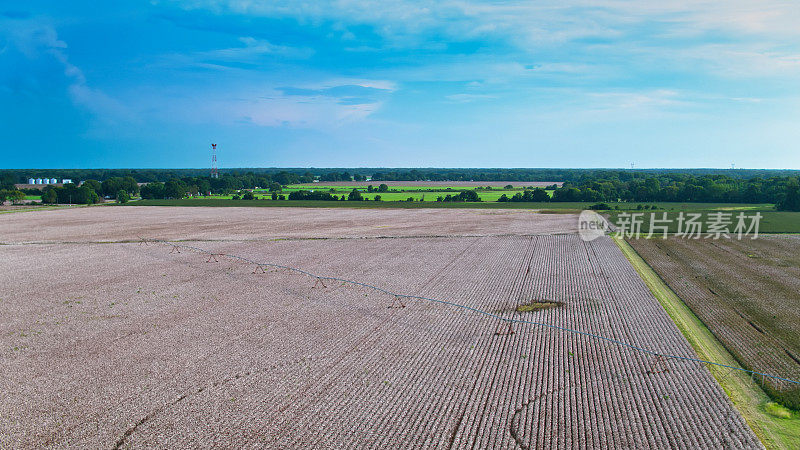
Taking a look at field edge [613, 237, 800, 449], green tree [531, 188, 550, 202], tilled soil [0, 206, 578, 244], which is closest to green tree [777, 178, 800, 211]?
green tree [531, 188, 550, 202]

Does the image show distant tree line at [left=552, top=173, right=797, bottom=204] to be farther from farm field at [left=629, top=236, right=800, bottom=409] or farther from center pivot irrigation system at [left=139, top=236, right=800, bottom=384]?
center pivot irrigation system at [left=139, top=236, right=800, bottom=384]

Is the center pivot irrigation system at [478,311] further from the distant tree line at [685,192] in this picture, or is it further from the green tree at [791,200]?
the distant tree line at [685,192]

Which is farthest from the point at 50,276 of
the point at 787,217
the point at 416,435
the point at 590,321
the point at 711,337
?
the point at 787,217

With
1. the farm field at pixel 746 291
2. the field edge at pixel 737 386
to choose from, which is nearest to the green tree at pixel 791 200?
the farm field at pixel 746 291

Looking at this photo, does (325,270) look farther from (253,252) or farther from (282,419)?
(282,419)

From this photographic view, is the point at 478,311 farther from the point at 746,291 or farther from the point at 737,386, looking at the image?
the point at 746,291

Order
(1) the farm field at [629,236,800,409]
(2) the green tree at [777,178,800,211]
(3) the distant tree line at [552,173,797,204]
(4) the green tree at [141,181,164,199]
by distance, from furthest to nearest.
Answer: (4) the green tree at [141,181,164,199] → (3) the distant tree line at [552,173,797,204] → (2) the green tree at [777,178,800,211] → (1) the farm field at [629,236,800,409]
